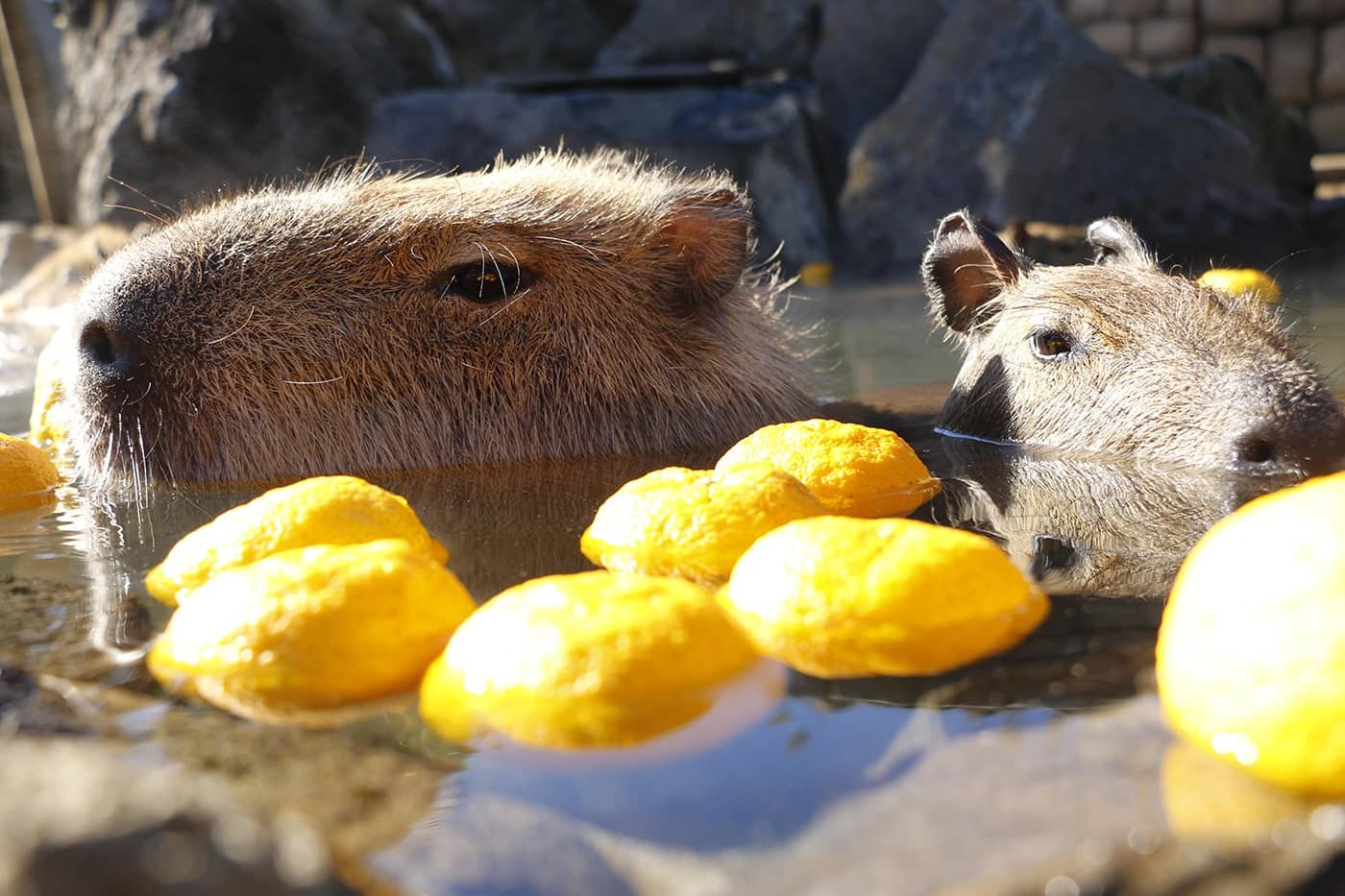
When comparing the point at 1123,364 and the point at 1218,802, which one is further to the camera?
the point at 1123,364

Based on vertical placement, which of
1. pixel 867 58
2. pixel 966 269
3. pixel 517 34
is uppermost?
pixel 517 34

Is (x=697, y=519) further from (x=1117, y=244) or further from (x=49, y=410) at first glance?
(x=49, y=410)

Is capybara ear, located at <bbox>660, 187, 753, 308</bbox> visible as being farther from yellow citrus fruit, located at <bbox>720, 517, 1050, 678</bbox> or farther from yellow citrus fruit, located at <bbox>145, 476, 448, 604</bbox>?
yellow citrus fruit, located at <bbox>720, 517, 1050, 678</bbox>

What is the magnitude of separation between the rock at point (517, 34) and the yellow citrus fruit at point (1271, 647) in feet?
34.9

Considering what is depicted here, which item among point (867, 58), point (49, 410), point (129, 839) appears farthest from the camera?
point (867, 58)

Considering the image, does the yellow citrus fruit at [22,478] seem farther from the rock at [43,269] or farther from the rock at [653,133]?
the rock at [653,133]

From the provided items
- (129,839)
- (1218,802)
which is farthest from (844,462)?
(129,839)

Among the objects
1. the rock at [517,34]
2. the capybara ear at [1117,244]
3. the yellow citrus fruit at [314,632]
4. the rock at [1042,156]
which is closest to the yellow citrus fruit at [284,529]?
the yellow citrus fruit at [314,632]

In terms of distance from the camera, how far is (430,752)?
45.5 inches

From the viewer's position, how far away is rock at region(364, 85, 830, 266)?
28.8 ft

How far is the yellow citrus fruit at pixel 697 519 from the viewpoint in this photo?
66.2 inches

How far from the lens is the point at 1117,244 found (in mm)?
3188

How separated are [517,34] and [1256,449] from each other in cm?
1011

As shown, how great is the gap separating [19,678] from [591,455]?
144 cm
